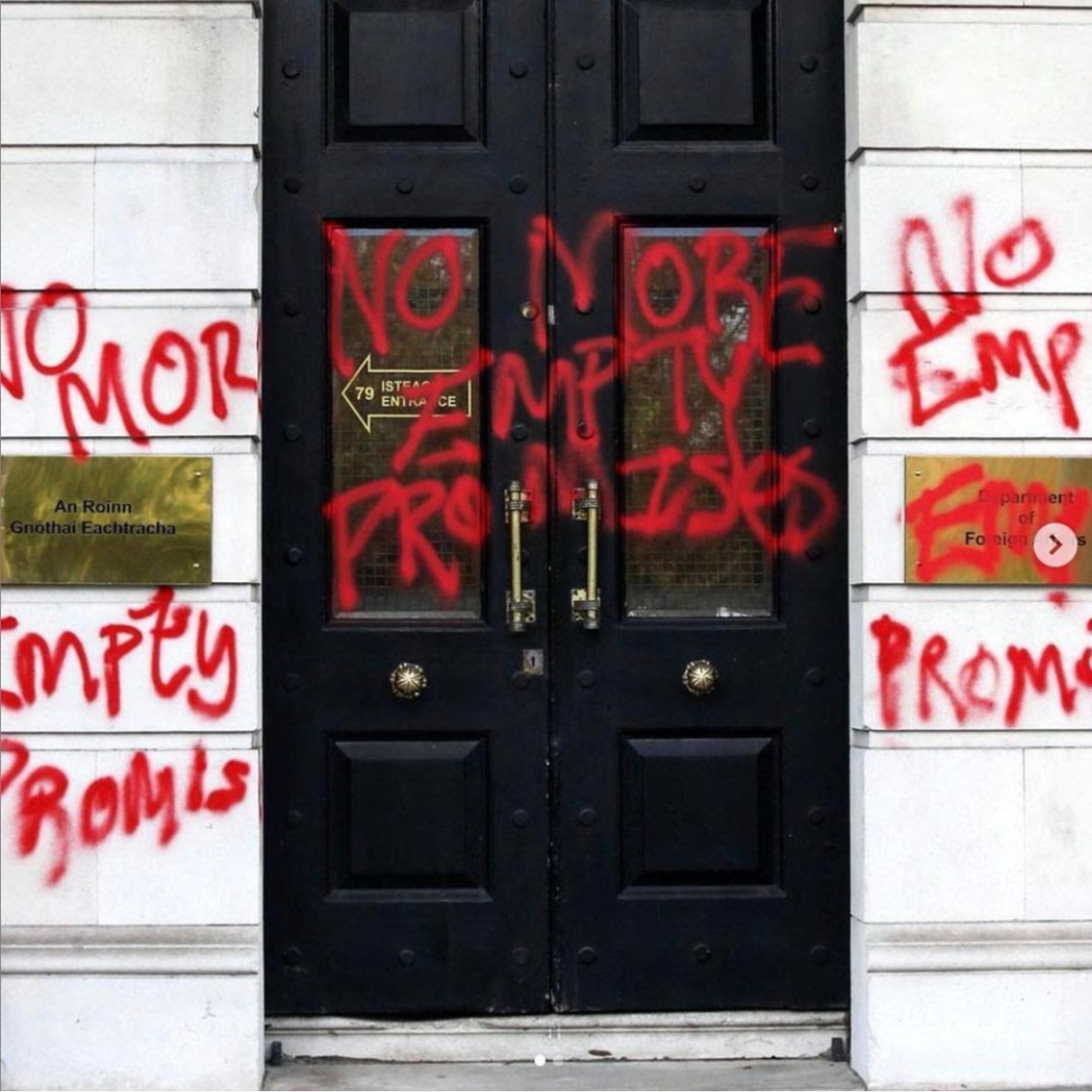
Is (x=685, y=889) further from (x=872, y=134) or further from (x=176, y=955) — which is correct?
(x=872, y=134)

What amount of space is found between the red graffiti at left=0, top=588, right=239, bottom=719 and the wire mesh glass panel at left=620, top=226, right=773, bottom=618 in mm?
1308

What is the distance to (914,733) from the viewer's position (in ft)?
18.8

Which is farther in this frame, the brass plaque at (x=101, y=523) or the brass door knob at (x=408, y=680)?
the brass door knob at (x=408, y=680)

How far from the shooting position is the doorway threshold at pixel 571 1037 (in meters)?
5.92

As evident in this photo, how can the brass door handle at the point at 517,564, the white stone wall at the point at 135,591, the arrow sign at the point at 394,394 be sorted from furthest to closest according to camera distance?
the arrow sign at the point at 394,394, the brass door handle at the point at 517,564, the white stone wall at the point at 135,591

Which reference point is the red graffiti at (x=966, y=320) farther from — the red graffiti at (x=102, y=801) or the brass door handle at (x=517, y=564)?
the red graffiti at (x=102, y=801)

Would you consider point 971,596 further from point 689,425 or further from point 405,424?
point 405,424

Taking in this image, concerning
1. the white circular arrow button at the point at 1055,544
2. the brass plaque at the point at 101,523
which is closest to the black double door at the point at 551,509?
the brass plaque at the point at 101,523

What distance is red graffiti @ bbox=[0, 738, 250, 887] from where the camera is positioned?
5676mm

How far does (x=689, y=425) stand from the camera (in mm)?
5961

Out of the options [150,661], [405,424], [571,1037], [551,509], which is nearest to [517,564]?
[551,509]

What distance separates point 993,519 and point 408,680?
1.88m

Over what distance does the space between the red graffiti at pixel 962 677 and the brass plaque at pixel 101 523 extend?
2.10m

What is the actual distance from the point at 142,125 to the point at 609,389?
1645 mm
